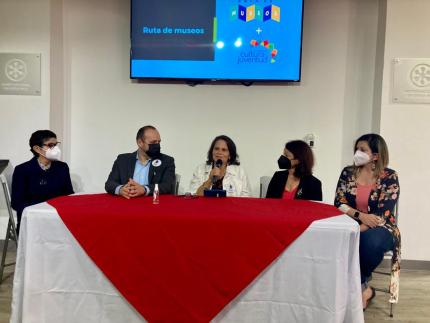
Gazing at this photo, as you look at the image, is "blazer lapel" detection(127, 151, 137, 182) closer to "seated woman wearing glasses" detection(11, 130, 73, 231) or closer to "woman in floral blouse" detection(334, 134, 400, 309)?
"seated woman wearing glasses" detection(11, 130, 73, 231)

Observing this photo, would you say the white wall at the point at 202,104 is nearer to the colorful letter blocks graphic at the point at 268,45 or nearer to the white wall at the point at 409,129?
the white wall at the point at 409,129

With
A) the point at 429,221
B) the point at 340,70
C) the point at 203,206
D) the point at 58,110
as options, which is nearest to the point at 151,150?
the point at 203,206

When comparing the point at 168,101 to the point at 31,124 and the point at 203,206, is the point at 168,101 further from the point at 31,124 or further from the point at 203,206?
the point at 203,206

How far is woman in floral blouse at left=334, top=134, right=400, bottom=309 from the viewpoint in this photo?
8.48 feet

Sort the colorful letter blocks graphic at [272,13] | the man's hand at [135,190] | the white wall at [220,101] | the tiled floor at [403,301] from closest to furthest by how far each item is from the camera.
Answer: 1. the man's hand at [135,190]
2. the tiled floor at [403,301]
3. the colorful letter blocks graphic at [272,13]
4. the white wall at [220,101]

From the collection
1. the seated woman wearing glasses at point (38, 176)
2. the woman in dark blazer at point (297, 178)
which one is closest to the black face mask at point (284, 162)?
the woman in dark blazer at point (297, 178)

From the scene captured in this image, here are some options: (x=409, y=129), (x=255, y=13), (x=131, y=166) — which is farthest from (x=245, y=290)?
(x=255, y=13)

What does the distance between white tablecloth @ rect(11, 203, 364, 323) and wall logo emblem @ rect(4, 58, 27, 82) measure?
208 centimetres

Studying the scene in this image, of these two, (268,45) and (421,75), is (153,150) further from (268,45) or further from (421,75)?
(421,75)

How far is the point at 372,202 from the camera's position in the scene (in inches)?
109

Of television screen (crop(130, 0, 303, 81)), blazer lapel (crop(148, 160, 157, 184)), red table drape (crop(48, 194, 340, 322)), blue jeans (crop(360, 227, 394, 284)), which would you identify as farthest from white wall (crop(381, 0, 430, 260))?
blazer lapel (crop(148, 160, 157, 184))

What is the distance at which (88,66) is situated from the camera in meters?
3.94

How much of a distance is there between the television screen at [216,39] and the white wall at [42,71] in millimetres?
818

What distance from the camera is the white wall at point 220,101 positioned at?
3.78 metres
